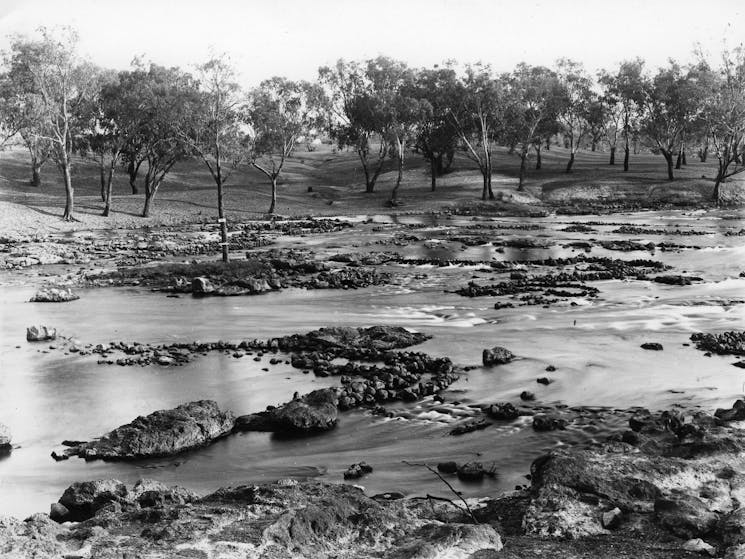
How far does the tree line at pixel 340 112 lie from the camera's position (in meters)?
55.7

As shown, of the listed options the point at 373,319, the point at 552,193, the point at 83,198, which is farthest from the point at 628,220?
the point at 83,198

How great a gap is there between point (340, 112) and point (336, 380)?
215 feet

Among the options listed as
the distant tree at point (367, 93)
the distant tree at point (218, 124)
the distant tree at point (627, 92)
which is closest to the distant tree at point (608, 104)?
the distant tree at point (627, 92)

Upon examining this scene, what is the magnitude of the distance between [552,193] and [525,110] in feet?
30.5

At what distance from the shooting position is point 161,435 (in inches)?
532

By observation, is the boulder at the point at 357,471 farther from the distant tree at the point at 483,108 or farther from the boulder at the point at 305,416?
the distant tree at the point at 483,108

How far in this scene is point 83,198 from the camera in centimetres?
7319

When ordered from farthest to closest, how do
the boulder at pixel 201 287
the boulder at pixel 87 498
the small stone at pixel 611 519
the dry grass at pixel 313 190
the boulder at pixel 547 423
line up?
1. the dry grass at pixel 313 190
2. the boulder at pixel 201 287
3. the boulder at pixel 547 423
4. the boulder at pixel 87 498
5. the small stone at pixel 611 519

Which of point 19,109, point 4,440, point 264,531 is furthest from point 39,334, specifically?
point 19,109

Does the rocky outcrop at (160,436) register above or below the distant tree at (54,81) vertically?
below

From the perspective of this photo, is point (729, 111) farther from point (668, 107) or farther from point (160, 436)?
point (160, 436)

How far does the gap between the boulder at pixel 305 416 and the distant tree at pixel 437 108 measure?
216 feet

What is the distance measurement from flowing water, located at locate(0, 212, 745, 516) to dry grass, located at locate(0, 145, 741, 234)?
97.4 ft

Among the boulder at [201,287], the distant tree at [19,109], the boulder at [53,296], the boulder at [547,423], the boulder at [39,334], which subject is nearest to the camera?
the boulder at [547,423]
